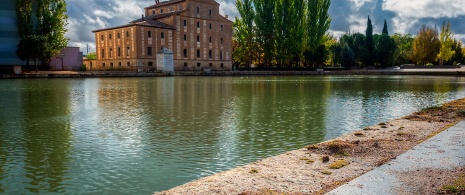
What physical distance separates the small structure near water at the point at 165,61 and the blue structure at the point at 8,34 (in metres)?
18.4

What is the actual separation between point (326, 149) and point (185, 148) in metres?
3.07

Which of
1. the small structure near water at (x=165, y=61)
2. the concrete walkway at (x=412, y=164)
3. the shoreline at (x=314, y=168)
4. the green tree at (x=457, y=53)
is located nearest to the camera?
the concrete walkway at (x=412, y=164)

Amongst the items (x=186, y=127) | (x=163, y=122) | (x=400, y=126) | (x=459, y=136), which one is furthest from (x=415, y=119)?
(x=163, y=122)

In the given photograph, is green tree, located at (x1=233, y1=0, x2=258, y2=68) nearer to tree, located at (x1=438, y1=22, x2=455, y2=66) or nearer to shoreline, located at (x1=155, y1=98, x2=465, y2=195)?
tree, located at (x1=438, y1=22, x2=455, y2=66)

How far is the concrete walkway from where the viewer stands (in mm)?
4316

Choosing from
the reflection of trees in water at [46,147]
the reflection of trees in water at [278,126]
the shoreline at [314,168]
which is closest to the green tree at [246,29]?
the reflection of trees in water at [278,126]

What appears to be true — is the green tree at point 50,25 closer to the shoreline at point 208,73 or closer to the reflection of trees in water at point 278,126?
the shoreline at point 208,73

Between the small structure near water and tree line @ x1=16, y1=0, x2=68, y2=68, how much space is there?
1290 centimetres

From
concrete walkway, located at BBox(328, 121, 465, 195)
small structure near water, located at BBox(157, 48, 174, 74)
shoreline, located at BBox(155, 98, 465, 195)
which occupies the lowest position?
shoreline, located at BBox(155, 98, 465, 195)

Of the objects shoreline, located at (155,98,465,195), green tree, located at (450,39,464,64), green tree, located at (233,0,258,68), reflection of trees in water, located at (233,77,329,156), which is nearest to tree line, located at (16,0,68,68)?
green tree, located at (233,0,258,68)

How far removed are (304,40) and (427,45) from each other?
2504 cm

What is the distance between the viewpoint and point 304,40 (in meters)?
68.1

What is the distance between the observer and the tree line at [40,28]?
153 feet

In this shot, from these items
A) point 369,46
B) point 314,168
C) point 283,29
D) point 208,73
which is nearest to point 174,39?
point 208,73
